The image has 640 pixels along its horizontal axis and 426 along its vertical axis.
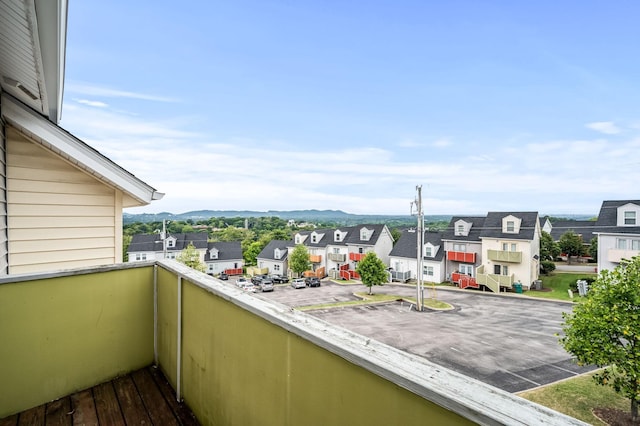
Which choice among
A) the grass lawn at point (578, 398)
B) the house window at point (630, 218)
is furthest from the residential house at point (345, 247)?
the grass lawn at point (578, 398)

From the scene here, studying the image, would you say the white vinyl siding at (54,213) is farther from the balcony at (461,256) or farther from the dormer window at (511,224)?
the dormer window at (511,224)

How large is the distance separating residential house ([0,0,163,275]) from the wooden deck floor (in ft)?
4.32

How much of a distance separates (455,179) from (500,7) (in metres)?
39.2

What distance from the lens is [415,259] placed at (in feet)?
83.1

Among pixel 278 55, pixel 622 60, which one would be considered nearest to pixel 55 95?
pixel 278 55

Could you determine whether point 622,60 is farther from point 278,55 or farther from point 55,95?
point 55,95

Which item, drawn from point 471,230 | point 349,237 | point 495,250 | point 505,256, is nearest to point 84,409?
point 505,256

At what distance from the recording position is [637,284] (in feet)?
19.6

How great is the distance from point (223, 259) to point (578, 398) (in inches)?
1264

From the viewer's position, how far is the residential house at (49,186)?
2.56m

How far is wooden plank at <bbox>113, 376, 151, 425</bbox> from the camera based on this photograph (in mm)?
2096

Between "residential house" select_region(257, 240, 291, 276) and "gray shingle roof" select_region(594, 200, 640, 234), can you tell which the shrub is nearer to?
"gray shingle roof" select_region(594, 200, 640, 234)

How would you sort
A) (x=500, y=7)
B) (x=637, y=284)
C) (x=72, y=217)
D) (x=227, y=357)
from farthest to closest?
(x=500, y=7) < (x=637, y=284) < (x=72, y=217) < (x=227, y=357)

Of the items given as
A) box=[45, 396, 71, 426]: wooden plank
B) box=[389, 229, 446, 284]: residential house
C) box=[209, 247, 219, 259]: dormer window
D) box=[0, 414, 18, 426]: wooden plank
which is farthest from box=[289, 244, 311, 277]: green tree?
box=[0, 414, 18, 426]: wooden plank
